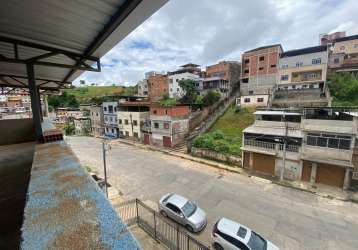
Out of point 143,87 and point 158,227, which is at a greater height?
point 143,87

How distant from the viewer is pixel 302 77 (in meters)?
30.6

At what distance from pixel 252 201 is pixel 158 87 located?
39.1 meters

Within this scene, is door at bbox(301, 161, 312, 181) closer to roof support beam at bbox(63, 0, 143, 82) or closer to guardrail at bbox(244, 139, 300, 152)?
guardrail at bbox(244, 139, 300, 152)

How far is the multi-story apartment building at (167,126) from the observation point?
22562 mm

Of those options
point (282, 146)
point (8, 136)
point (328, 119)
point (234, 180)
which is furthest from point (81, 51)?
point (328, 119)

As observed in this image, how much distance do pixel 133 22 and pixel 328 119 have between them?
14825mm

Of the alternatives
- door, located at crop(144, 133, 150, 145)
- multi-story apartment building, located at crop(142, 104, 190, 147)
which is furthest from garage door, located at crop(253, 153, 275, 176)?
door, located at crop(144, 133, 150, 145)

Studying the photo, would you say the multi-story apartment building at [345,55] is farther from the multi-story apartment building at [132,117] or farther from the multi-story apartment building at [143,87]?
the multi-story apartment building at [143,87]

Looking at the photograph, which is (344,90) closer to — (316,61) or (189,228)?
(316,61)

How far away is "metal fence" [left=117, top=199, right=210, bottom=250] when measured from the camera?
737 centimetres

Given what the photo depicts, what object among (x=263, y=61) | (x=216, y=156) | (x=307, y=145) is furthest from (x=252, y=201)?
(x=263, y=61)

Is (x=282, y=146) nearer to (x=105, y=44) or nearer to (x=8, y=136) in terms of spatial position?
(x=105, y=44)

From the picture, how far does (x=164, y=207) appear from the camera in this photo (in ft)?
30.8

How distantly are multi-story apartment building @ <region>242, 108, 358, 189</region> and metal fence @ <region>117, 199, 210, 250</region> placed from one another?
31.2ft
